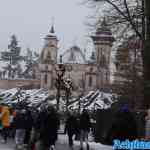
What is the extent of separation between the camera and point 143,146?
29.9 ft

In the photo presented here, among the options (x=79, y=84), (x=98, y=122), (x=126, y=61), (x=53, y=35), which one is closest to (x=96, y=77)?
(x=79, y=84)

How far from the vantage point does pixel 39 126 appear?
554 inches

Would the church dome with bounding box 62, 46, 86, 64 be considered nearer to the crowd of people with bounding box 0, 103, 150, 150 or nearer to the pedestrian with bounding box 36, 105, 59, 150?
the crowd of people with bounding box 0, 103, 150, 150

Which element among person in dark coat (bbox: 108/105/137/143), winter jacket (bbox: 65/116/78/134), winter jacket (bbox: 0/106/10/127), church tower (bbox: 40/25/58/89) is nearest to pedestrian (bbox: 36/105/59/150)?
person in dark coat (bbox: 108/105/137/143)

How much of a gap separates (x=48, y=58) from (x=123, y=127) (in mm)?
111913

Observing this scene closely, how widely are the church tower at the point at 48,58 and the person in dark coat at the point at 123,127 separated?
10628cm

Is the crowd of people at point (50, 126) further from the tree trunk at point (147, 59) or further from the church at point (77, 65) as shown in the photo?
the church at point (77, 65)

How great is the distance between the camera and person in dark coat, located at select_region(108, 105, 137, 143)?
9336 millimetres

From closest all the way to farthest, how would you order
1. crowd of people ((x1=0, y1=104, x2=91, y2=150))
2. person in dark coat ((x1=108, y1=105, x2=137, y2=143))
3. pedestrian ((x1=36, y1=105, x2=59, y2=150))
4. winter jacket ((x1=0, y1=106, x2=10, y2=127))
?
person in dark coat ((x1=108, y1=105, x2=137, y2=143)), pedestrian ((x1=36, y1=105, x2=59, y2=150)), crowd of people ((x1=0, y1=104, x2=91, y2=150)), winter jacket ((x1=0, y1=106, x2=10, y2=127))

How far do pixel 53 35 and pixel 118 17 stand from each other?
101 meters

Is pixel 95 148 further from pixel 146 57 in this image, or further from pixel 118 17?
pixel 118 17

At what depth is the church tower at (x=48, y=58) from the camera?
117 meters

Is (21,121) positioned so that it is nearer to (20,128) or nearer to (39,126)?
(20,128)

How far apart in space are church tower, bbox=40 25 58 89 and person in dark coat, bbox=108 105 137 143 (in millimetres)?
106285
